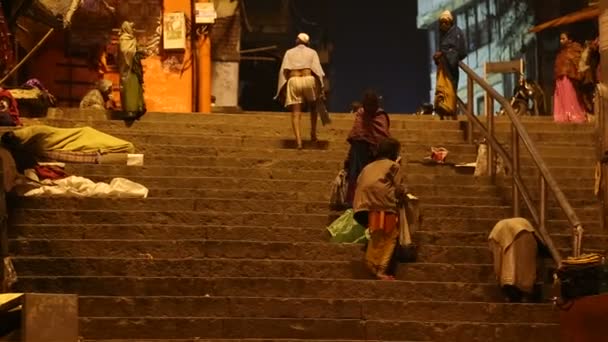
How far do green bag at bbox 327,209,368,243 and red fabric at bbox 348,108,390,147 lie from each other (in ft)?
3.40

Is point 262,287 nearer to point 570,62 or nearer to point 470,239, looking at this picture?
point 470,239

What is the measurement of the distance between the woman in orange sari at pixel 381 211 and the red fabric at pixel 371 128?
143cm

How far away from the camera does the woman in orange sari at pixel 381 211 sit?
33.9 feet

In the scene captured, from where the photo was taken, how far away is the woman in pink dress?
1747 centimetres

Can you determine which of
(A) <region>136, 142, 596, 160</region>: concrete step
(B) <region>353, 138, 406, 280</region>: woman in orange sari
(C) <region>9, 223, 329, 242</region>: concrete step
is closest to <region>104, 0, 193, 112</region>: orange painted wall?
(A) <region>136, 142, 596, 160</region>: concrete step

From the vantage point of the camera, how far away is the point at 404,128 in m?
15.7

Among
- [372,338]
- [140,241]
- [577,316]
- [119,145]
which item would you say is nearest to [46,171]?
[119,145]

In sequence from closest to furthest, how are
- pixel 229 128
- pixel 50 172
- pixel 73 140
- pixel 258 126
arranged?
pixel 50 172 → pixel 73 140 → pixel 229 128 → pixel 258 126

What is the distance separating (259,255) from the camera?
421 inches

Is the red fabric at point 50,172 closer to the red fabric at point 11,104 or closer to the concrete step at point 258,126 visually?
the red fabric at point 11,104

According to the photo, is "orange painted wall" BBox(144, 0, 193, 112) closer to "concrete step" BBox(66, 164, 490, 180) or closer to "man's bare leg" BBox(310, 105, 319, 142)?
"man's bare leg" BBox(310, 105, 319, 142)

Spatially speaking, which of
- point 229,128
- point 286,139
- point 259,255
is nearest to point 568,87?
point 286,139

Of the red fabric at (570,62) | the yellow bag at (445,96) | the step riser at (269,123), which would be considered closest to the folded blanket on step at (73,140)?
the step riser at (269,123)

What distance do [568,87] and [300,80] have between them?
5.16 metres
